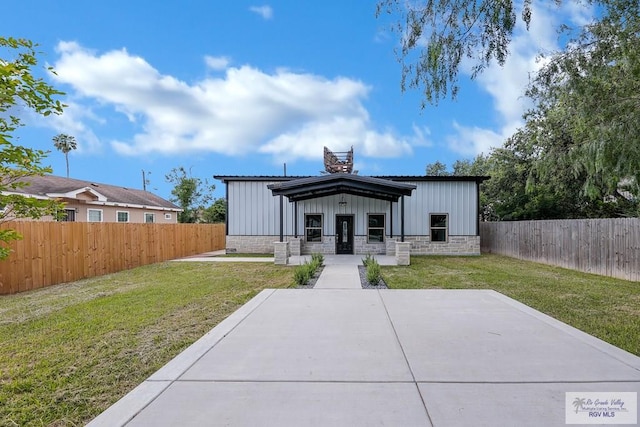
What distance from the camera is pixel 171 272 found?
38.1 ft

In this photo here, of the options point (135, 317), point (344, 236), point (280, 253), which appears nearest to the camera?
point (135, 317)

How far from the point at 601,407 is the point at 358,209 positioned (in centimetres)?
1475

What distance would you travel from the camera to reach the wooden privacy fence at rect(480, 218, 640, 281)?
32.5 feet

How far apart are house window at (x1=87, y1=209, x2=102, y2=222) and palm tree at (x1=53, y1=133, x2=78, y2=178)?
26.6 m

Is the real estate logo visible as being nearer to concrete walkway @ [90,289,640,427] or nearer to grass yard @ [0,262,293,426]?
concrete walkway @ [90,289,640,427]

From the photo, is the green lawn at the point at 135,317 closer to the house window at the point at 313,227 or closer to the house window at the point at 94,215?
the house window at the point at 313,227

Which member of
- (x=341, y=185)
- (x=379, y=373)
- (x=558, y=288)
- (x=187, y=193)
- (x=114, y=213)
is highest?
(x=187, y=193)

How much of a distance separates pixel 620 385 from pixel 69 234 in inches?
495

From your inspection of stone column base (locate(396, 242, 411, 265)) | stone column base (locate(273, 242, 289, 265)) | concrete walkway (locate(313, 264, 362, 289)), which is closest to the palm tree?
stone column base (locate(273, 242, 289, 265))

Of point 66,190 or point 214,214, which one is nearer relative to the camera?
point 66,190

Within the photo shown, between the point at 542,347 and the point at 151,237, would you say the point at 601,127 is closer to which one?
the point at 542,347

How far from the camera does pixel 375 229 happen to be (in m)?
17.5

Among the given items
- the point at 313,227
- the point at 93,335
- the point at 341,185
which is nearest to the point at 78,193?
the point at 313,227

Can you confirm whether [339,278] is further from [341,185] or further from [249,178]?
[249,178]
